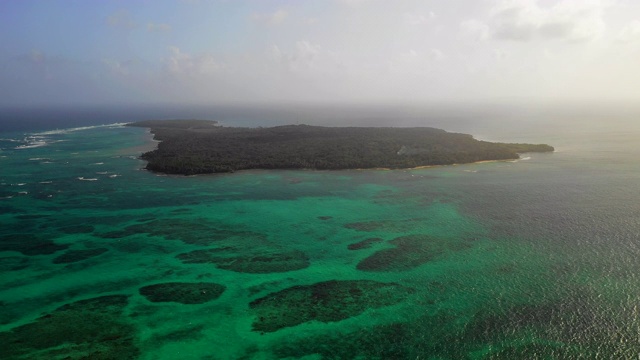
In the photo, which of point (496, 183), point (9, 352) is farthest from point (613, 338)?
point (496, 183)

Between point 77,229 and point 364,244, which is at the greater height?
point 77,229

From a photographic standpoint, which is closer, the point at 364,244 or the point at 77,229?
the point at 364,244

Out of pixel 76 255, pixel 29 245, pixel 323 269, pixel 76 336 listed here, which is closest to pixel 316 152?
pixel 323 269

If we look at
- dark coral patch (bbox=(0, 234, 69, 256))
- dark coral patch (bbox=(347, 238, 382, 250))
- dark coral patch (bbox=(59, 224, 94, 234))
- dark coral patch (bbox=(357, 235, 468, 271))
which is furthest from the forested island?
dark coral patch (bbox=(357, 235, 468, 271))

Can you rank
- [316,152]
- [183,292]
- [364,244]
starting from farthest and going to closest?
[316,152] < [364,244] < [183,292]

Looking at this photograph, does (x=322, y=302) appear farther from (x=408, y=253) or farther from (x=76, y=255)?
(x=76, y=255)
